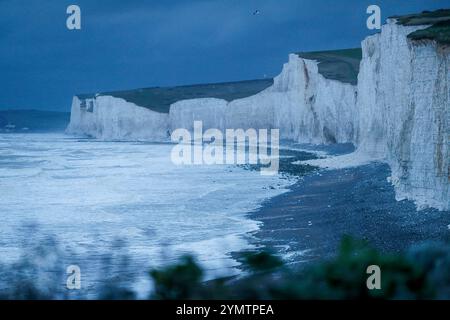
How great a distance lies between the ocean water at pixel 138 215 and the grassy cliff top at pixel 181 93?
61.8 meters

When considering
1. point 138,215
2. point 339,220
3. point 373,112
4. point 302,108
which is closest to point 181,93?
point 302,108

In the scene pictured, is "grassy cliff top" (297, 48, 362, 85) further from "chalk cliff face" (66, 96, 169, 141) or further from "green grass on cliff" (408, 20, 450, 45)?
"green grass on cliff" (408, 20, 450, 45)

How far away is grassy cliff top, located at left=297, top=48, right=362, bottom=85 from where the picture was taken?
1945 inches

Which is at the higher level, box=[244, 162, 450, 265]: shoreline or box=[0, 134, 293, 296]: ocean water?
box=[244, 162, 450, 265]: shoreline

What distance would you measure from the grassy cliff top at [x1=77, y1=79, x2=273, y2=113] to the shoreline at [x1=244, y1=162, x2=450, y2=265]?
70520 millimetres

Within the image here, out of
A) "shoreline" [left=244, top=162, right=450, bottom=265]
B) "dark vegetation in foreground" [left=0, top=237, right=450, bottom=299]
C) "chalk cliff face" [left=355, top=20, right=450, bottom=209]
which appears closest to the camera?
"dark vegetation in foreground" [left=0, top=237, right=450, bottom=299]

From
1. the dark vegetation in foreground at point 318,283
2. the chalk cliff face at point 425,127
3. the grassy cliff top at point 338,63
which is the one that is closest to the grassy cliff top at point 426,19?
the chalk cliff face at point 425,127

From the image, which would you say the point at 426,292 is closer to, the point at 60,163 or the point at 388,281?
the point at 388,281

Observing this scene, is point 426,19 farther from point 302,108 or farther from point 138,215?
point 302,108

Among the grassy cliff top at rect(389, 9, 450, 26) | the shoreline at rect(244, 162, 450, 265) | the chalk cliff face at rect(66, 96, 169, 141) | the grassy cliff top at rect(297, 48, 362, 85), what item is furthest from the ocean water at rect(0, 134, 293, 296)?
the chalk cliff face at rect(66, 96, 169, 141)

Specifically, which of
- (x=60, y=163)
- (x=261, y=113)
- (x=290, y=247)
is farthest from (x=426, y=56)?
(x=261, y=113)

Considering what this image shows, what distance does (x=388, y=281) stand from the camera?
10.1ft

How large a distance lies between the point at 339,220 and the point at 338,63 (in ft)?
140

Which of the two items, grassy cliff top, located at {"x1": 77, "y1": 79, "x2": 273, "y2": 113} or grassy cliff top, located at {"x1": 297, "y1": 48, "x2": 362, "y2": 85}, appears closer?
grassy cliff top, located at {"x1": 297, "y1": 48, "x2": 362, "y2": 85}
